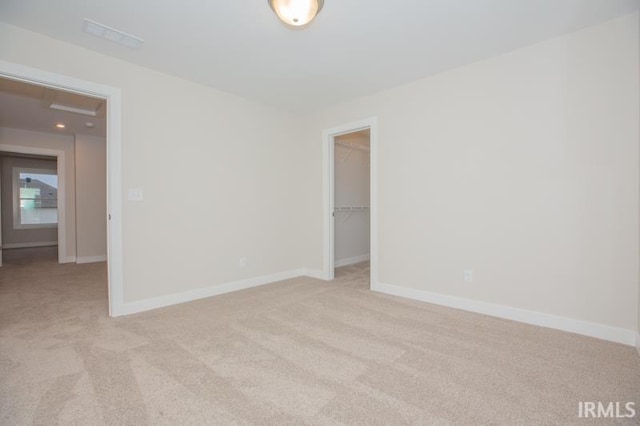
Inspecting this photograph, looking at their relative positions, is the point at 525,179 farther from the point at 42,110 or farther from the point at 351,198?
the point at 42,110

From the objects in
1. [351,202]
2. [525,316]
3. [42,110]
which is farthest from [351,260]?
[42,110]

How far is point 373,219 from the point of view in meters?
3.76

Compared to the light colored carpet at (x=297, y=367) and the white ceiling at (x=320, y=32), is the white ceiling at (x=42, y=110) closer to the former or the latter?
the white ceiling at (x=320, y=32)

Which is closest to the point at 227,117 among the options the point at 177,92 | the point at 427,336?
the point at 177,92

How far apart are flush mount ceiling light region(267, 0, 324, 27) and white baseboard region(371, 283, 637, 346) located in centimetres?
288

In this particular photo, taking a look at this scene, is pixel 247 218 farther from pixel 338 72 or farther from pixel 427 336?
pixel 427 336

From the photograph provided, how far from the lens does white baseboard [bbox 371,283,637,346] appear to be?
226 cm

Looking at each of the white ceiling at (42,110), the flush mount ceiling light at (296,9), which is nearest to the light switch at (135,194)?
the white ceiling at (42,110)

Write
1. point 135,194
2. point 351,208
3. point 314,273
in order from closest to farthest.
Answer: point 135,194 < point 314,273 < point 351,208

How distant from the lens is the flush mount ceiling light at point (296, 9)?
6.04 feet

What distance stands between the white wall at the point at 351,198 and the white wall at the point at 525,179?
5.15 feet

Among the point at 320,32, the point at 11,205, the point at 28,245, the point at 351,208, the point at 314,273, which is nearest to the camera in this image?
the point at 320,32

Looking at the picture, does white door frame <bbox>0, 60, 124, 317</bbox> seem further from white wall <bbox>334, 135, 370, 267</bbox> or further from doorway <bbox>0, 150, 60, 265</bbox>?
doorway <bbox>0, 150, 60, 265</bbox>

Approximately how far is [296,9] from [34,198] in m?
10.5
